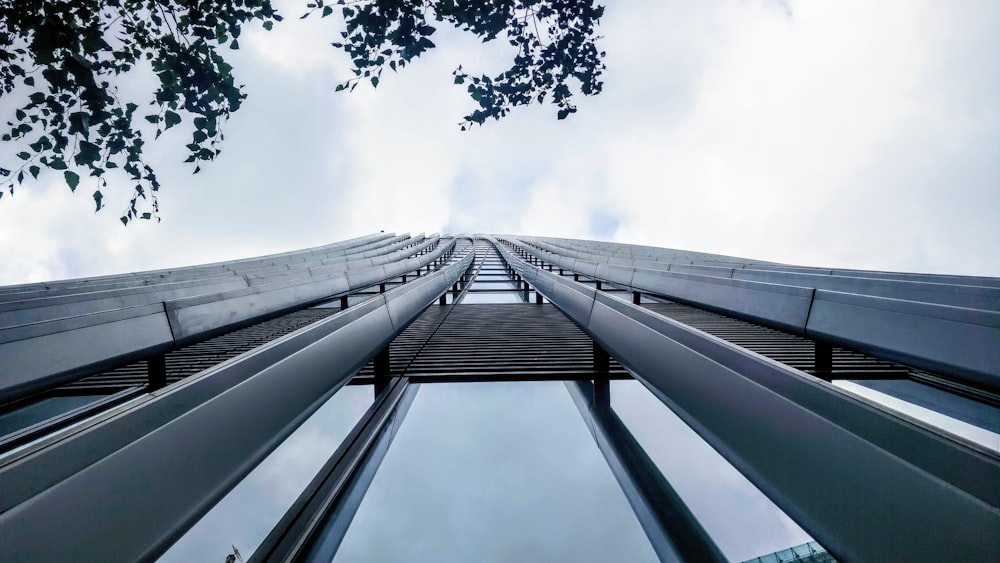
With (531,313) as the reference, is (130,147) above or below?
above

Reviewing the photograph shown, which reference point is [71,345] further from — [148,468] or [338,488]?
[338,488]

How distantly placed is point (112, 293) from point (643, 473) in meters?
4.80

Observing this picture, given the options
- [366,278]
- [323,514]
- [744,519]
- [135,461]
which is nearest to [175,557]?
[323,514]

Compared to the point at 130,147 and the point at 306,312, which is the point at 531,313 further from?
the point at 130,147

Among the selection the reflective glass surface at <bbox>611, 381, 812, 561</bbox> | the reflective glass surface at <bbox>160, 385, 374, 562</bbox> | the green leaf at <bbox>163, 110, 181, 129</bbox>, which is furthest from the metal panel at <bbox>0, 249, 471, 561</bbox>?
the green leaf at <bbox>163, 110, 181, 129</bbox>

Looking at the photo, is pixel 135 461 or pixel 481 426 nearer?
pixel 135 461

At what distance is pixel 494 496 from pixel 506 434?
0.58 m

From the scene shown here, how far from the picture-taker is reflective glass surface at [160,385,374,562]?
172 cm

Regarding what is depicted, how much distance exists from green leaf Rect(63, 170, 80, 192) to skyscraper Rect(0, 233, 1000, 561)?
92cm

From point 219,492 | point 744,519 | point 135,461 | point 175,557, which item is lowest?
point 744,519

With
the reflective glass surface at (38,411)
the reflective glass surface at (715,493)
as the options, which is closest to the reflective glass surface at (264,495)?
the reflective glass surface at (38,411)

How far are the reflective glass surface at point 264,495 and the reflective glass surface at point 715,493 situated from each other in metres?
2.18

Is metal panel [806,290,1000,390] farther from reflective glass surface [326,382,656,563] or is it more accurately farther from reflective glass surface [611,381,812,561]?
reflective glass surface [326,382,656,563]

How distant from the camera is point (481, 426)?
291 centimetres
